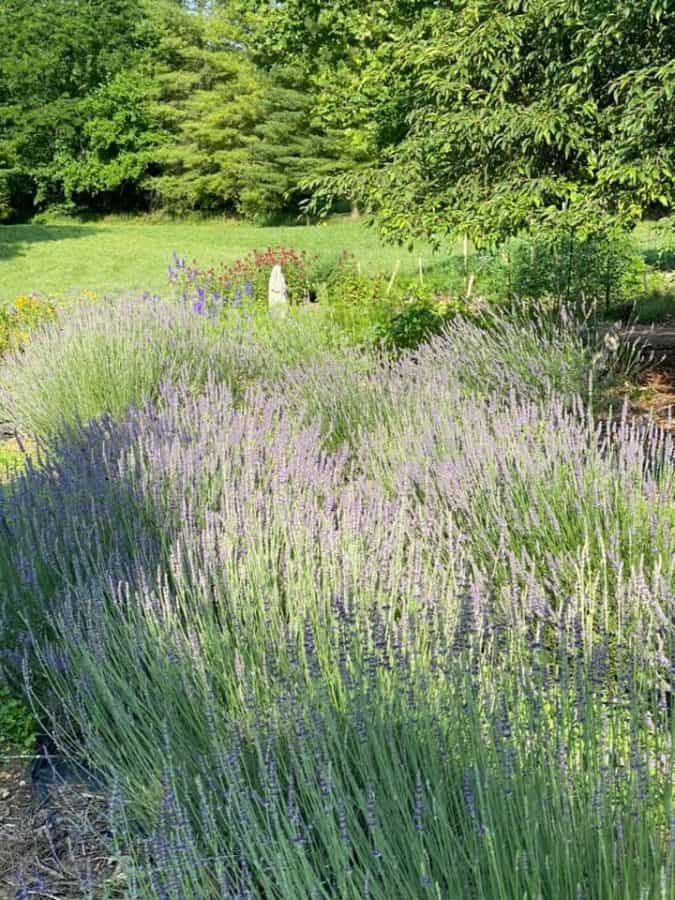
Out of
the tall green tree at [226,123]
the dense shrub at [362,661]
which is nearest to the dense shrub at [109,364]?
the dense shrub at [362,661]

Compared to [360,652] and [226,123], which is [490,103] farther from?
[226,123]

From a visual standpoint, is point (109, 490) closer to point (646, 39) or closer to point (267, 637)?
point (267, 637)

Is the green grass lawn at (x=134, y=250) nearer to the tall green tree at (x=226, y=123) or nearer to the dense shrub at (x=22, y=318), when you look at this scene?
the tall green tree at (x=226, y=123)

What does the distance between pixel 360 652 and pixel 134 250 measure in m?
26.6

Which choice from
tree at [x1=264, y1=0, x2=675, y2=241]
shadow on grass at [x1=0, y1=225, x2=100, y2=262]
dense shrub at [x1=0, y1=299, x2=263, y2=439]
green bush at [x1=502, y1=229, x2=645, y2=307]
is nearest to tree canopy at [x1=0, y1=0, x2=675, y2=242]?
tree at [x1=264, y1=0, x2=675, y2=241]

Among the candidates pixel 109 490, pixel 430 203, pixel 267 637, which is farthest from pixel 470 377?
pixel 267 637

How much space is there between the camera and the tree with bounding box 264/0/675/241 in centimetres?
515

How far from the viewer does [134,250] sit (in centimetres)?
2738

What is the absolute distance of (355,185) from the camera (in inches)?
257

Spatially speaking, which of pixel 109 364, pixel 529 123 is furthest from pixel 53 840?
pixel 529 123

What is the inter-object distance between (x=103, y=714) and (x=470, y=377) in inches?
155

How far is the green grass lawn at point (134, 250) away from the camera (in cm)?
2100

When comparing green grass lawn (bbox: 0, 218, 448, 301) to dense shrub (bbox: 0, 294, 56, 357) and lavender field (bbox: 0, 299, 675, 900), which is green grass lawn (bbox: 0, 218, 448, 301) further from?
lavender field (bbox: 0, 299, 675, 900)

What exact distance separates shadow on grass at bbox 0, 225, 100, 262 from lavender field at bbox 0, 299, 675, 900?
2350 cm
